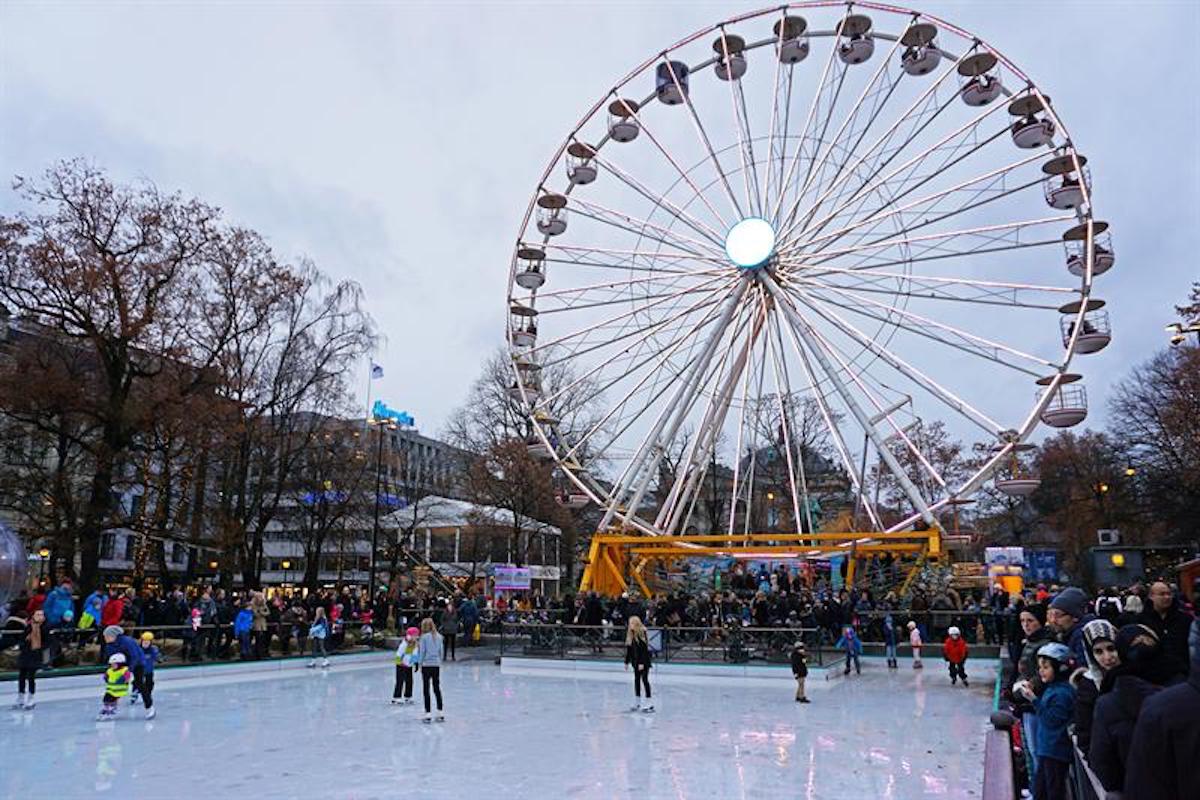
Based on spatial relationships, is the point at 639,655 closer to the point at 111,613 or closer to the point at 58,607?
the point at 111,613

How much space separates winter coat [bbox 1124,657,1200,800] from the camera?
9.61 feet

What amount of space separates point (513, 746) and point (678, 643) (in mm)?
9934

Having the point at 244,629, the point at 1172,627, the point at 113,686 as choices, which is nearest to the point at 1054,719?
the point at 1172,627

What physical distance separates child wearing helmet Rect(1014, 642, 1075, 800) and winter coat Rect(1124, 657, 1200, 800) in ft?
9.38

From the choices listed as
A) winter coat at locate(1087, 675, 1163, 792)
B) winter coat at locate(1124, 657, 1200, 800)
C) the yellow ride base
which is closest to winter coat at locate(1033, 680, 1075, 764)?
winter coat at locate(1087, 675, 1163, 792)

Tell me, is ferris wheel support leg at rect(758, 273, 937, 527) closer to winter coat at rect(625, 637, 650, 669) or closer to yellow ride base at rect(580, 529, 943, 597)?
yellow ride base at rect(580, 529, 943, 597)

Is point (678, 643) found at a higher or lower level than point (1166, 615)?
lower

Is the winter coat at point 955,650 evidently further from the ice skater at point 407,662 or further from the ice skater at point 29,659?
the ice skater at point 29,659

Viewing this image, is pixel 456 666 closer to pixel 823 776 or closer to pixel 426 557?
pixel 823 776

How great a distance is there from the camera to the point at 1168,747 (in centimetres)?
298

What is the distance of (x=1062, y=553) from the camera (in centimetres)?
5944

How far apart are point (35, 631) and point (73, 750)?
14.0ft

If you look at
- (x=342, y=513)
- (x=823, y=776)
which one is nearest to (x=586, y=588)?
(x=342, y=513)

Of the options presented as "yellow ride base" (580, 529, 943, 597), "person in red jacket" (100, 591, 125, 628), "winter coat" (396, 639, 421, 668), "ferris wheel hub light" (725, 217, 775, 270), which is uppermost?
"ferris wheel hub light" (725, 217, 775, 270)
